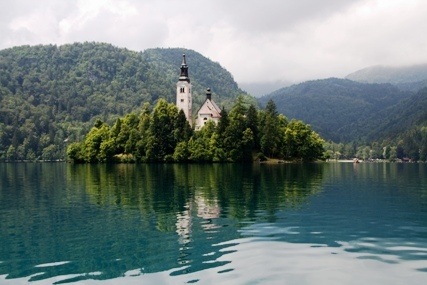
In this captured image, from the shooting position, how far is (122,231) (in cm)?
2347

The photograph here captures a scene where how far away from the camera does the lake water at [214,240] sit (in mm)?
15953

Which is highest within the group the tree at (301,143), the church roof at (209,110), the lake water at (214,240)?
the church roof at (209,110)

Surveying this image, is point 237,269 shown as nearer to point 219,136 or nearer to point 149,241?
point 149,241

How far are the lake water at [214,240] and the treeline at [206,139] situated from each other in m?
83.7

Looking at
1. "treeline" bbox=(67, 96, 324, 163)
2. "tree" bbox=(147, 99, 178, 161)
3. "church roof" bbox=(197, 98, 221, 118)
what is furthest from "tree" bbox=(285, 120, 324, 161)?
"tree" bbox=(147, 99, 178, 161)

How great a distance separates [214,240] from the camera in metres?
21.1

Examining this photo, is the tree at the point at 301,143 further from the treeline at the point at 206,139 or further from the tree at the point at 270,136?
the tree at the point at 270,136

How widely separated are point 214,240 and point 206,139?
10466 cm

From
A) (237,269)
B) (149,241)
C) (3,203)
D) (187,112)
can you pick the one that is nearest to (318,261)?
(237,269)

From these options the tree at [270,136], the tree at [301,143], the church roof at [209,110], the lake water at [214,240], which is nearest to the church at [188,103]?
the church roof at [209,110]

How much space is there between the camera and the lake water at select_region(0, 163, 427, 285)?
16.0m

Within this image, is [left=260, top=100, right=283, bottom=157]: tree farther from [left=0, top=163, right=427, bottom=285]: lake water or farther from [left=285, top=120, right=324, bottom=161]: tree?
[left=0, top=163, right=427, bottom=285]: lake water

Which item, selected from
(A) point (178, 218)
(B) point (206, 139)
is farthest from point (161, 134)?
(A) point (178, 218)

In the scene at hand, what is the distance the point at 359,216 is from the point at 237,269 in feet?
46.2
